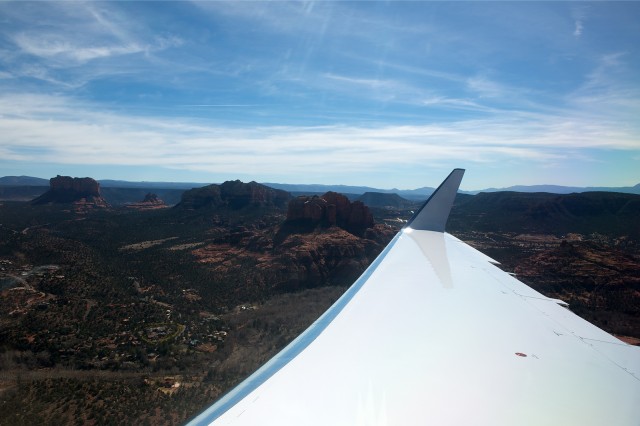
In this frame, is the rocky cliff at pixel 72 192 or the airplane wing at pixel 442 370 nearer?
the airplane wing at pixel 442 370

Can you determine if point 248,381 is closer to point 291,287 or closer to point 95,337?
point 95,337

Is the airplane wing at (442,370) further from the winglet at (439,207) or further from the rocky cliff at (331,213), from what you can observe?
the rocky cliff at (331,213)

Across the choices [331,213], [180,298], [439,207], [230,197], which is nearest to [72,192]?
[230,197]

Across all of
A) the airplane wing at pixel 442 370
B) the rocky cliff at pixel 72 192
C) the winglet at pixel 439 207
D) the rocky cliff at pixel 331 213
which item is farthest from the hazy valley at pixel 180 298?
the rocky cliff at pixel 72 192

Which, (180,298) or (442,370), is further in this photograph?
(180,298)

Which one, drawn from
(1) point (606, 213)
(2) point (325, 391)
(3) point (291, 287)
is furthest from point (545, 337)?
(1) point (606, 213)

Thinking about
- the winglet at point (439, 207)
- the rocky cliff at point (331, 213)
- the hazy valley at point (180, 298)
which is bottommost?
the hazy valley at point (180, 298)

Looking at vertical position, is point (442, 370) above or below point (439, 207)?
below

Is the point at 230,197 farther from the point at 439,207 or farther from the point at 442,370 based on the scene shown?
the point at 442,370
